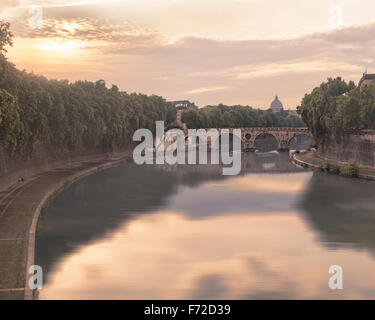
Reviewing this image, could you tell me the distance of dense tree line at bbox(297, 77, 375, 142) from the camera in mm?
74125

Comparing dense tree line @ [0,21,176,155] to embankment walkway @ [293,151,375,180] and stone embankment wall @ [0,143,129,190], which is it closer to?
stone embankment wall @ [0,143,129,190]

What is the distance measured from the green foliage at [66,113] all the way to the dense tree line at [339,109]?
3174 cm

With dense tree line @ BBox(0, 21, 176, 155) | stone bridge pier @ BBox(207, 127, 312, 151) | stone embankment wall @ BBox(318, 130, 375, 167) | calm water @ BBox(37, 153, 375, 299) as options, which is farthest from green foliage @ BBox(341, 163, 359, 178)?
stone bridge pier @ BBox(207, 127, 312, 151)

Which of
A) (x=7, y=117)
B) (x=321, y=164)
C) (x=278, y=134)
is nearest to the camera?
(x=7, y=117)

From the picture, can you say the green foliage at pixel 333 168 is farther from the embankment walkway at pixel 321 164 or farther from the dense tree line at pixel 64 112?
the dense tree line at pixel 64 112

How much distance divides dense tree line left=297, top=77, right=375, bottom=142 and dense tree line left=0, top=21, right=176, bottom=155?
3174 cm

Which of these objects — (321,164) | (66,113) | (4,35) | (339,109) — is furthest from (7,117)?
(321,164)

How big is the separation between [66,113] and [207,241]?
41.3m

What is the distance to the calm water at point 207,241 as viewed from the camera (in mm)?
25750

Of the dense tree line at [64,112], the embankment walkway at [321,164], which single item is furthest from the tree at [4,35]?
the embankment walkway at [321,164]

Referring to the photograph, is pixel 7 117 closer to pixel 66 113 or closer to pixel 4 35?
pixel 4 35

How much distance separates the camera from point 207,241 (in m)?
35.5

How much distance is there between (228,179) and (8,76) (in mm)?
37896

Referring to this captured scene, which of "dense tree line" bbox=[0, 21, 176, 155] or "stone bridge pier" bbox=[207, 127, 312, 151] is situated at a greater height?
"dense tree line" bbox=[0, 21, 176, 155]
